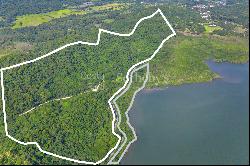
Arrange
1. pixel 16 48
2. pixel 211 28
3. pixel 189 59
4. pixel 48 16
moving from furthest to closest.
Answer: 1. pixel 48 16
2. pixel 16 48
3. pixel 211 28
4. pixel 189 59

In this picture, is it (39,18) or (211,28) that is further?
(39,18)

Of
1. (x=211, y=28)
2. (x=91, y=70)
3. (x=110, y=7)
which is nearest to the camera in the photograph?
(x=91, y=70)

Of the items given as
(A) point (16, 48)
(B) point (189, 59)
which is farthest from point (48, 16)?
(B) point (189, 59)

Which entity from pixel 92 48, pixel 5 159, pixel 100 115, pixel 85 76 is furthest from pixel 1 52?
pixel 5 159

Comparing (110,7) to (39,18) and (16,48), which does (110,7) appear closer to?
(39,18)

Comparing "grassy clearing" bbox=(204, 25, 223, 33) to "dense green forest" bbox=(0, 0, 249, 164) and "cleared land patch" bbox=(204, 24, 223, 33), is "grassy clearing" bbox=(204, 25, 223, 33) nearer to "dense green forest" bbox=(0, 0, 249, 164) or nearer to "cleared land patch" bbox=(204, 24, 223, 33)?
"cleared land patch" bbox=(204, 24, 223, 33)

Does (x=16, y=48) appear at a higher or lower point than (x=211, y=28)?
lower

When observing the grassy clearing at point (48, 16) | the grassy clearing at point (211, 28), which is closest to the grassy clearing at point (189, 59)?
the grassy clearing at point (211, 28)
